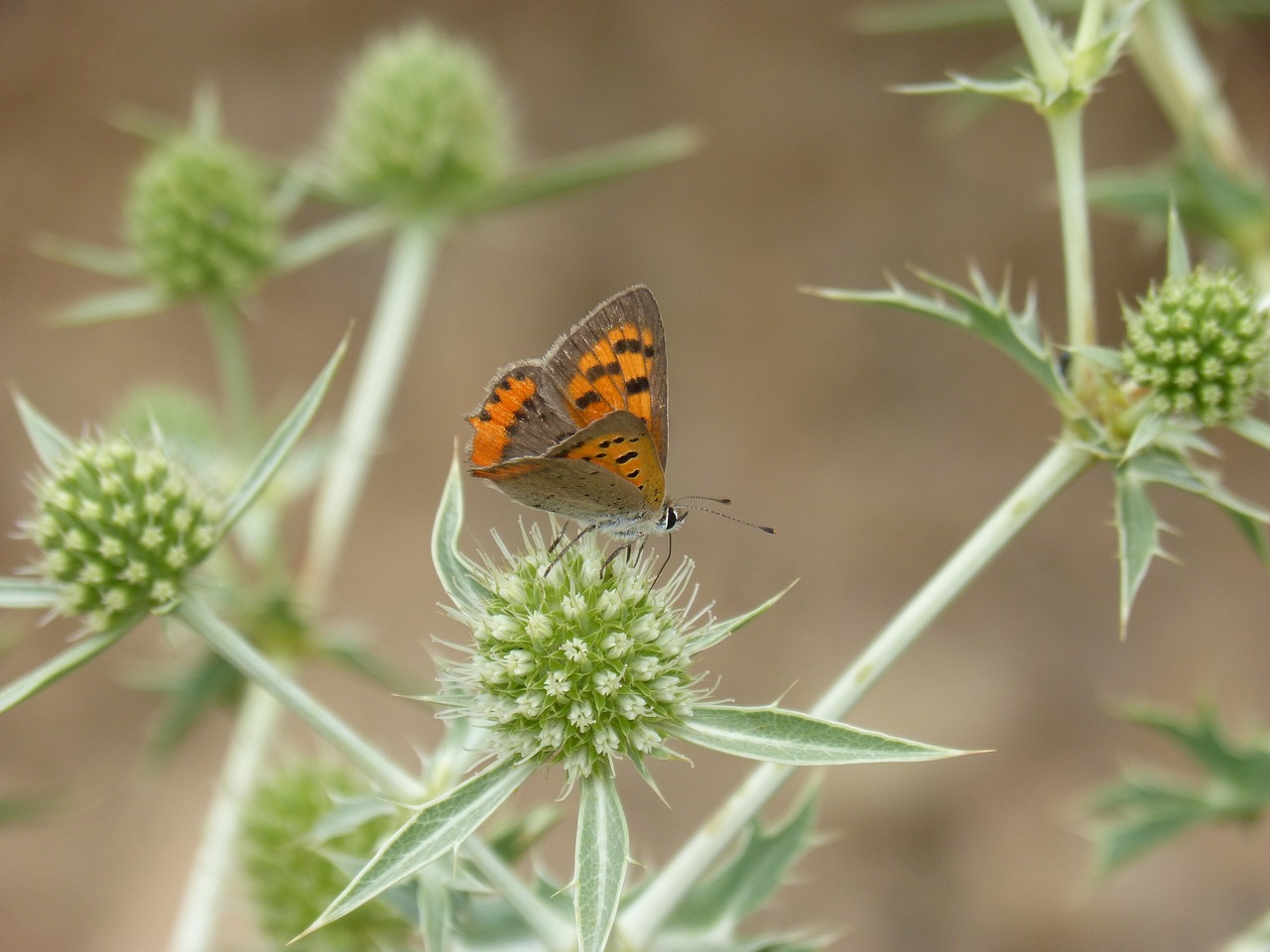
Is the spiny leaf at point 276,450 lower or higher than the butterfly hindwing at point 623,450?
higher

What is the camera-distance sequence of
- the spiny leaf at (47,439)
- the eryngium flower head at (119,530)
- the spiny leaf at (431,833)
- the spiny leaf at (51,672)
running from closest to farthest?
the spiny leaf at (431,833) → the spiny leaf at (51,672) → the eryngium flower head at (119,530) → the spiny leaf at (47,439)

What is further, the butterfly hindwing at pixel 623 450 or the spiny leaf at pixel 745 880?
the spiny leaf at pixel 745 880

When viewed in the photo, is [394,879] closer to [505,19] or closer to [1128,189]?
[1128,189]

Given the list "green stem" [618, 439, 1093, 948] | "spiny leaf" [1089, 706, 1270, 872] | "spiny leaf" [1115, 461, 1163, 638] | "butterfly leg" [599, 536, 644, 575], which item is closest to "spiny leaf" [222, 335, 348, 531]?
"butterfly leg" [599, 536, 644, 575]

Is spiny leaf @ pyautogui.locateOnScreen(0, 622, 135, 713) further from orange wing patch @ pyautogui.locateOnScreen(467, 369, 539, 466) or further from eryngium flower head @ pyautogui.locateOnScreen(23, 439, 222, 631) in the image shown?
orange wing patch @ pyautogui.locateOnScreen(467, 369, 539, 466)

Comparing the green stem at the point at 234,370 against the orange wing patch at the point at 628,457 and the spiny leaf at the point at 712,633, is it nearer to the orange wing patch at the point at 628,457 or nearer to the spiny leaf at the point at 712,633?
the orange wing patch at the point at 628,457

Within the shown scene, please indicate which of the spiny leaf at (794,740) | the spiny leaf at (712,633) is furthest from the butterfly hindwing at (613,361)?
the spiny leaf at (794,740)
